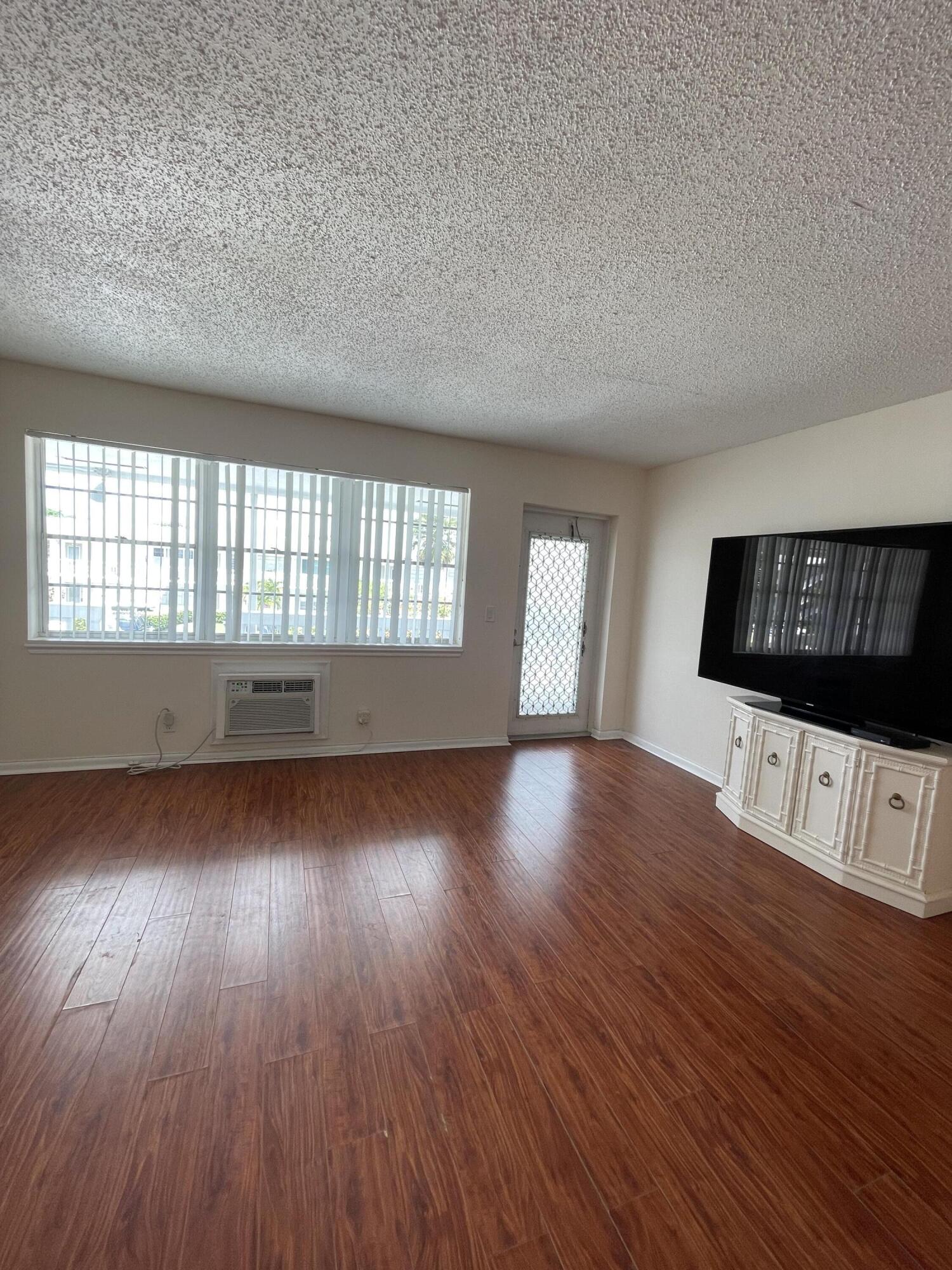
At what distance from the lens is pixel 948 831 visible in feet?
7.76

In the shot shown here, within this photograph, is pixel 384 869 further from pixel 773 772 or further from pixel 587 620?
pixel 587 620

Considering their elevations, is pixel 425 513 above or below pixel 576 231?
below

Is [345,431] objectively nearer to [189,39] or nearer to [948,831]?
[189,39]

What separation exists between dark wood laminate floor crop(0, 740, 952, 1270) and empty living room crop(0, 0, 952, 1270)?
0.05 ft

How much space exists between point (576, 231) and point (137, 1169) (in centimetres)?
284

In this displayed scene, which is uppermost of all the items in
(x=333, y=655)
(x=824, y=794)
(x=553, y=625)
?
(x=553, y=625)

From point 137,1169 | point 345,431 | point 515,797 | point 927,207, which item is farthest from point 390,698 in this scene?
point 927,207

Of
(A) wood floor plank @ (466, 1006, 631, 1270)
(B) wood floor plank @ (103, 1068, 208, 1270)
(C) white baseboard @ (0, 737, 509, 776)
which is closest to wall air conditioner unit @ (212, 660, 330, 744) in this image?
(C) white baseboard @ (0, 737, 509, 776)

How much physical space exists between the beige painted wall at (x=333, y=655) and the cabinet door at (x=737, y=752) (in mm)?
1608

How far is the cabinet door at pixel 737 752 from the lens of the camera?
3160 millimetres

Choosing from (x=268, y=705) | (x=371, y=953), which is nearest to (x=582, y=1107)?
(x=371, y=953)

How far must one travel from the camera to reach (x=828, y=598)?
2850 mm

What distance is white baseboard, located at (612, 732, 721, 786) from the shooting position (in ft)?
12.9

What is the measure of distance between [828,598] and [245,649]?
383cm
